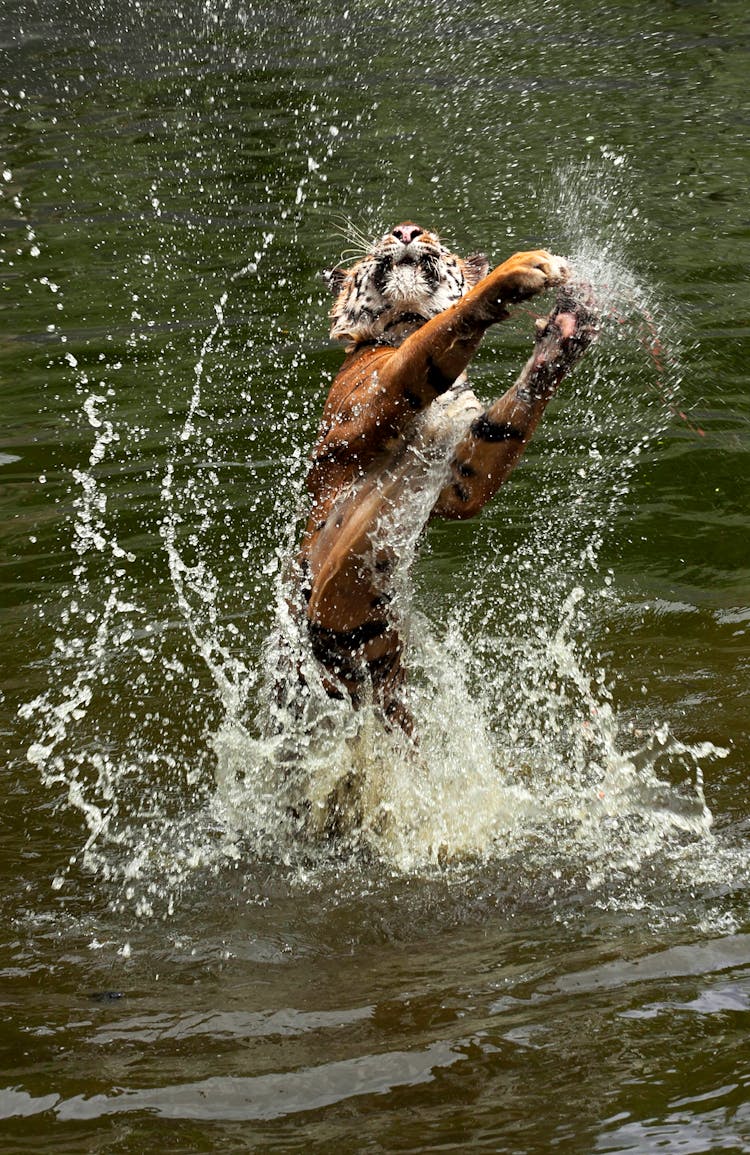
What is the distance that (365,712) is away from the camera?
444 cm

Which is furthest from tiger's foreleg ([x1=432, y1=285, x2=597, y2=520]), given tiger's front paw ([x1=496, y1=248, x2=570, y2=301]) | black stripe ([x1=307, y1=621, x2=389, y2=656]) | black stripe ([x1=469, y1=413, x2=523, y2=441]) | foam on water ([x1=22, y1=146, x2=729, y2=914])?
black stripe ([x1=307, y1=621, x2=389, y2=656])

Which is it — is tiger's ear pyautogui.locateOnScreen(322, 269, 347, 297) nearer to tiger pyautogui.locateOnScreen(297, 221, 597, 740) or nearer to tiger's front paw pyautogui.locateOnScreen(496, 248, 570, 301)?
tiger pyautogui.locateOnScreen(297, 221, 597, 740)

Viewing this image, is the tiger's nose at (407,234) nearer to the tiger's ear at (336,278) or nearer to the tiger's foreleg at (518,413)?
the tiger's ear at (336,278)

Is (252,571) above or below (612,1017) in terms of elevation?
above

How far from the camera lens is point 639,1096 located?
309cm

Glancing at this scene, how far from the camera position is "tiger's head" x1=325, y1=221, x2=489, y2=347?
432 centimetres

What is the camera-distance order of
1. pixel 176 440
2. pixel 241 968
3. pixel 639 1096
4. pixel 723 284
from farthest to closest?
pixel 723 284
pixel 176 440
pixel 241 968
pixel 639 1096

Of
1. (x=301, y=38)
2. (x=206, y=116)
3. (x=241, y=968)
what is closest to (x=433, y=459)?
(x=241, y=968)

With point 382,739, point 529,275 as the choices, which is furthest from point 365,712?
point 529,275

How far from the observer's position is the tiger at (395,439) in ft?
12.7

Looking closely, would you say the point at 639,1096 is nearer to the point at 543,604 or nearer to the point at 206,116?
the point at 543,604

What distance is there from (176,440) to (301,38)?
370 inches

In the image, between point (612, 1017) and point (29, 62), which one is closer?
point (612, 1017)

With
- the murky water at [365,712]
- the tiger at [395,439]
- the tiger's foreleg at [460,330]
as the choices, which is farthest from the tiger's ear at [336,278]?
the murky water at [365,712]
